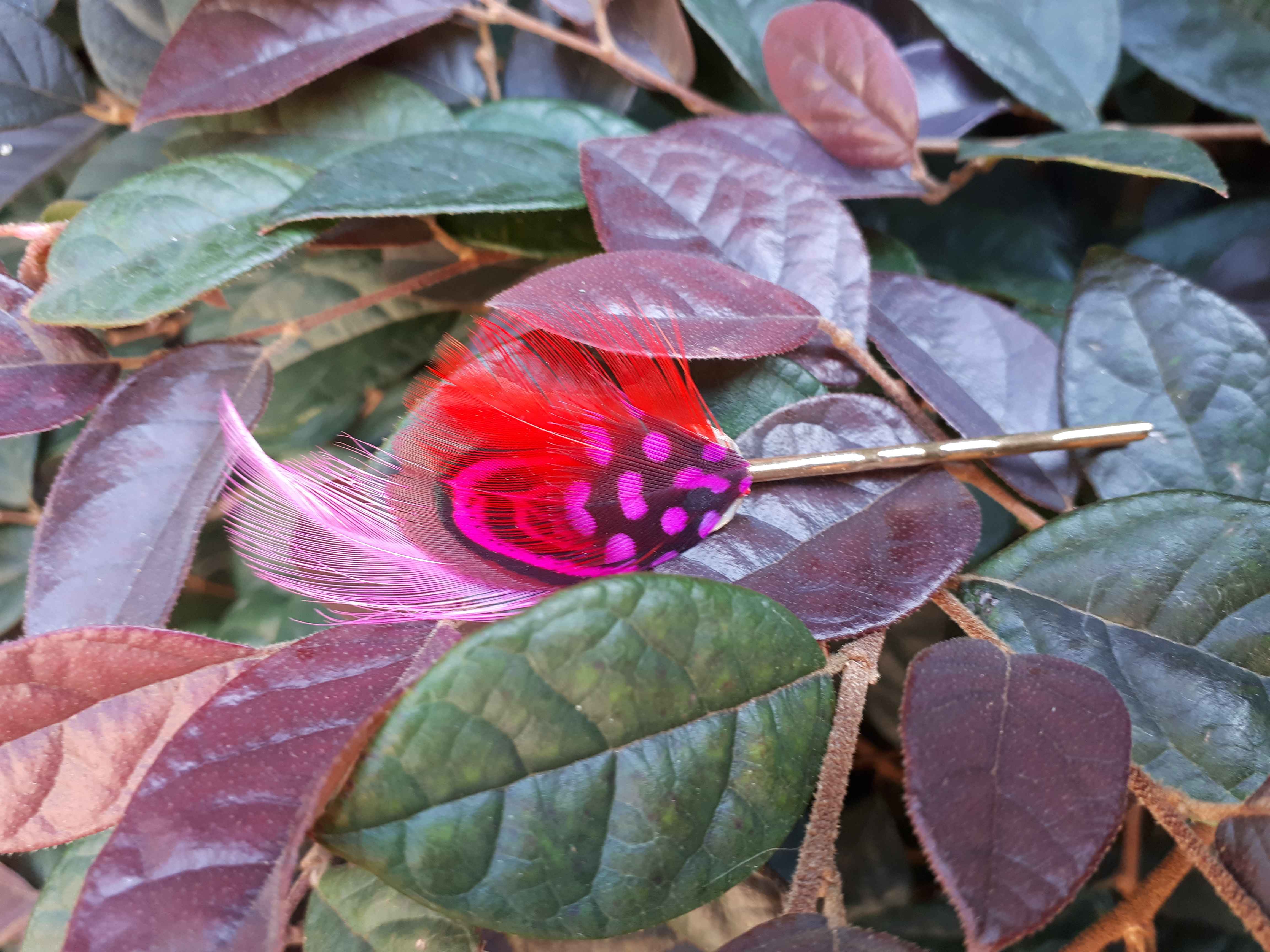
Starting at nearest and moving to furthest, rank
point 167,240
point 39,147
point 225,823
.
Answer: point 225,823 < point 167,240 < point 39,147

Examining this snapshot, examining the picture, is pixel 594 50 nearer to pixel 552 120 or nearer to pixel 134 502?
pixel 552 120

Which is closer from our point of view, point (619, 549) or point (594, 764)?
point (594, 764)

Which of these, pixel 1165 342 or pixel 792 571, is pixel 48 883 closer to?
pixel 792 571

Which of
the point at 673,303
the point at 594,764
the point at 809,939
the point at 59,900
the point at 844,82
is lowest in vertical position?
the point at 59,900

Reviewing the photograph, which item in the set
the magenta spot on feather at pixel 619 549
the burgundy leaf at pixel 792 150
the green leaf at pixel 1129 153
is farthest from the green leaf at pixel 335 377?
the green leaf at pixel 1129 153

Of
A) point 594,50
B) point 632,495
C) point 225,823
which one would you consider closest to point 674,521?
point 632,495

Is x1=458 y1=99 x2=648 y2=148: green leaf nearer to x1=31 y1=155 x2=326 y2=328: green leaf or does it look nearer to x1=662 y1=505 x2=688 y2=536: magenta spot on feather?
x1=31 y1=155 x2=326 y2=328: green leaf
